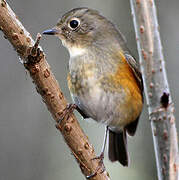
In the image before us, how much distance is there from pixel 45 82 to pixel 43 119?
9.60ft

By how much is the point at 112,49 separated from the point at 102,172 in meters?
1.35

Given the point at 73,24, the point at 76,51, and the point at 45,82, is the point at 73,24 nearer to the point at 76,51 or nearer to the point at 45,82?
the point at 76,51

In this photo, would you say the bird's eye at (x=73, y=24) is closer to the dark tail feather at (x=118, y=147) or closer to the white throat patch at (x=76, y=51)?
the white throat patch at (x=76, y=51)

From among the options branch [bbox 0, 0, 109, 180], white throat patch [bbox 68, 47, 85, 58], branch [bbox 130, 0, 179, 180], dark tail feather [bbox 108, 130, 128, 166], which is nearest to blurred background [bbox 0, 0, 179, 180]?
dark tail feather [bbox 108, 130, 128, 166]

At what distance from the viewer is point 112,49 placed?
3.47 meters

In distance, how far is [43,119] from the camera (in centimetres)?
511

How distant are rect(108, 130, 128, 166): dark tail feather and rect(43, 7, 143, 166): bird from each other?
0.25 meters

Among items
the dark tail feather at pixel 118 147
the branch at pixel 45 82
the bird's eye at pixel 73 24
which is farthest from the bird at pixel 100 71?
the branch at pixel 45 82

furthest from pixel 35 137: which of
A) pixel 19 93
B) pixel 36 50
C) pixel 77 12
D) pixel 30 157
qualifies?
pixel 36 50

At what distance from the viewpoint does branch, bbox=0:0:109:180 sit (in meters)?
2.11

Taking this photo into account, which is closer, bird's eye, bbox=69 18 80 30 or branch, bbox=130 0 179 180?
branch, bbox=130 0 179 180

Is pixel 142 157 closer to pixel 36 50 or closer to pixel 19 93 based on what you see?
pixel 19 93

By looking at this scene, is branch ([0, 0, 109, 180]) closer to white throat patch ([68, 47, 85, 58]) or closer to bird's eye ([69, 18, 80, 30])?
white throat patch ([68, 47, 85, 58])

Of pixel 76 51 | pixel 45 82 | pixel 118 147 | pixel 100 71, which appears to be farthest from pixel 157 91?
pixel 118 147
